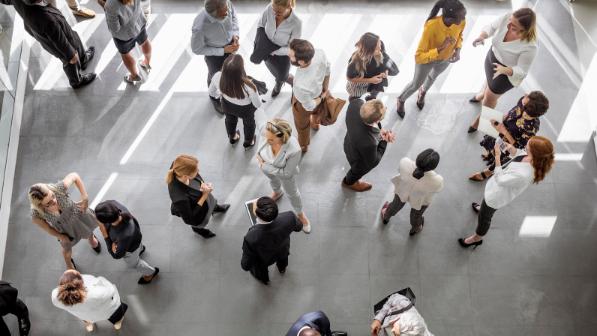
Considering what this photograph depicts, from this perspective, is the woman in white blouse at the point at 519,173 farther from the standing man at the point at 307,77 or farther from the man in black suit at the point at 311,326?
the man in black suit at the point at 311,326

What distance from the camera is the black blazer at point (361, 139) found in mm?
4887

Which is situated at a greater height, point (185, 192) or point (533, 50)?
point (533, 50)

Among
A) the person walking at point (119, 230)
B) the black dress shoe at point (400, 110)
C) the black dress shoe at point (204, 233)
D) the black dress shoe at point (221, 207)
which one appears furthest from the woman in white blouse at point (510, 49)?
the person walking at point (119, 230)

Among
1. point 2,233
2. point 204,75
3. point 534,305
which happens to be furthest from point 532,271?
point 2,233

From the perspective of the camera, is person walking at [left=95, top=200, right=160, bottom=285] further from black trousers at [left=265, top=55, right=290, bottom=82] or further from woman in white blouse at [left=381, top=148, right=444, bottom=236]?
woman in white blouse at [left=381, top=148, right=444, bottom=236]

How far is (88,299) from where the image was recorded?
14.7 feet

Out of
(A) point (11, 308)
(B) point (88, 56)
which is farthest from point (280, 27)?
(A) point (11, 308)

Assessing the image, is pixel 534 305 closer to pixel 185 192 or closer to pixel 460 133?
pixel 460 133

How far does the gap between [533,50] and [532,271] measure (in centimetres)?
222

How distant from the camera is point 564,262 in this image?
219 inches

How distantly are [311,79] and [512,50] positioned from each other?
2.06 meters

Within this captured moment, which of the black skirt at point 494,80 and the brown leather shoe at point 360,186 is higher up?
the black skirt at point 494,80

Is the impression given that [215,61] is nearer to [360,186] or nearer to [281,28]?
[281,28]

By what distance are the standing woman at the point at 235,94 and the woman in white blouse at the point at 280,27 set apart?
72cm
